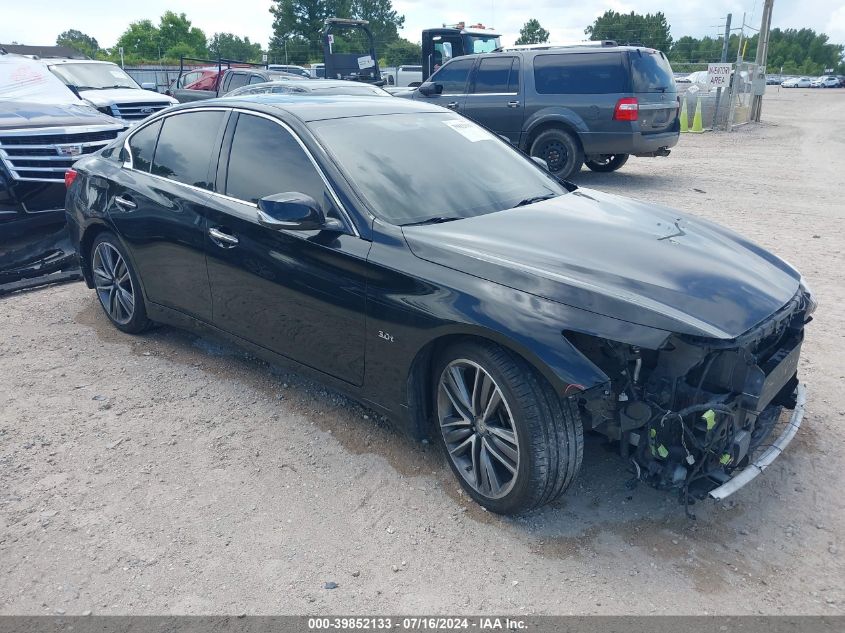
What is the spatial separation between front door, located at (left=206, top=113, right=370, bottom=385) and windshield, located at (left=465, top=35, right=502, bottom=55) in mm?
16586

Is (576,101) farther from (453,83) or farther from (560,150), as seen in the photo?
(453,83)

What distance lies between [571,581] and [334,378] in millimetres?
1536

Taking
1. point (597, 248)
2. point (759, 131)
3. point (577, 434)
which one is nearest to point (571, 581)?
point (577, 434)

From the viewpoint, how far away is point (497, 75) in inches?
478

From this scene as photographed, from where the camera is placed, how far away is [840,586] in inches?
106

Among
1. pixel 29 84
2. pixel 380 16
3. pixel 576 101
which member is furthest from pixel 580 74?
pixel 380 16

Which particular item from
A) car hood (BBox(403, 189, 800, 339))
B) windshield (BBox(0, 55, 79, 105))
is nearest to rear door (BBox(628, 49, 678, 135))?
car hood (BBox(403, 189, 800, 339))

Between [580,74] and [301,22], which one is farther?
[301,22]

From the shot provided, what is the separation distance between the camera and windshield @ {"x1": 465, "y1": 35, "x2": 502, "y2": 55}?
19.5 m

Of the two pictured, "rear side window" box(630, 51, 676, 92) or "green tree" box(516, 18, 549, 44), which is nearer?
"rear side window" box(630, 51, 676, 92)

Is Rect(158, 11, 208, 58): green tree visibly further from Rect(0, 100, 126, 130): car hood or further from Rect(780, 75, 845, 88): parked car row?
Rect(0, 100, 126, 130): car hood

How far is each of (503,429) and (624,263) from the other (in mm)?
895

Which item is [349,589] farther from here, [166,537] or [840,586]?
[840,586]

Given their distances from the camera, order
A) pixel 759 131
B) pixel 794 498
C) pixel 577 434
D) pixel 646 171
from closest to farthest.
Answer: pixel 577 434 → pixel 794 498 → pixel 646 171 → pixel 759 131
